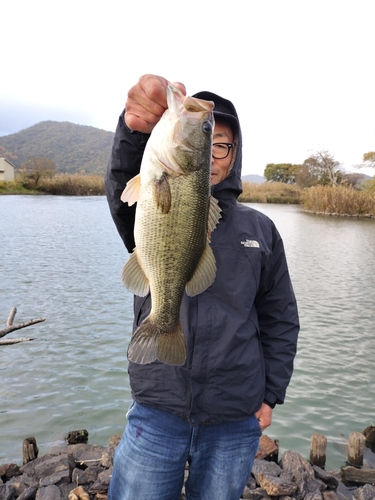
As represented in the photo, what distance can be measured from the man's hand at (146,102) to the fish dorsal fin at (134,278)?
0.65m

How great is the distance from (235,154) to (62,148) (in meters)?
190

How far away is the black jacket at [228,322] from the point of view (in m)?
2.29

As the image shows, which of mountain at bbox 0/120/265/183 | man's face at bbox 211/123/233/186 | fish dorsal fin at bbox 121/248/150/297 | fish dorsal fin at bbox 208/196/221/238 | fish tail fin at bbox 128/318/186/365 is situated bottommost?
fish tail fin at bbox 128/318/186/365

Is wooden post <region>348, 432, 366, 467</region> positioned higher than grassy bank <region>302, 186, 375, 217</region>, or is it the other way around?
grassy bank <region>302, 186, 375, 217</region>

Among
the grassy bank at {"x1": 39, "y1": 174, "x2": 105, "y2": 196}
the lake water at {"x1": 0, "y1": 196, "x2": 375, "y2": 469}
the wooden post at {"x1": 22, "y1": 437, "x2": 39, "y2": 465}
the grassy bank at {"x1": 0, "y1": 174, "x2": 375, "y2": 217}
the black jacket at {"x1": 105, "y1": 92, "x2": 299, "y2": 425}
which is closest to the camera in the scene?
the black jacket at {"x1": 105, "y1": 92, "x2": 299, "y2": 425}

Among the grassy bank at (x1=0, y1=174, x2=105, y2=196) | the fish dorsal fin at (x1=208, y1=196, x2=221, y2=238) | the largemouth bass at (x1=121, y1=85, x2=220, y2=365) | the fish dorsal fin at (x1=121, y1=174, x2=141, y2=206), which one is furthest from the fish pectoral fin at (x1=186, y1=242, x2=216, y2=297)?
the grassy bank at (x1=0, y1=174, x2=105, y2=196)

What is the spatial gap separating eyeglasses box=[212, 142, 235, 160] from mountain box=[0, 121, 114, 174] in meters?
154

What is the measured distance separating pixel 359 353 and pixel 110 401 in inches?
188

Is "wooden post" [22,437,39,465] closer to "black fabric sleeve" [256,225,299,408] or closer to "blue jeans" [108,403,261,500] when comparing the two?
"blue jeans" [108,403,261,500]

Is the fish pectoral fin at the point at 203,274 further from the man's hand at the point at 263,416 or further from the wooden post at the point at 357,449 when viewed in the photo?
the wooden post at the point at 357,449

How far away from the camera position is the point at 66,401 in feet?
19.5

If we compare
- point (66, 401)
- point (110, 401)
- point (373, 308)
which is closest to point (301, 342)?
point (373, 308)

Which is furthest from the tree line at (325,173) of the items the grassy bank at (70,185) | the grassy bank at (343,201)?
the grassy bank at (70,185)

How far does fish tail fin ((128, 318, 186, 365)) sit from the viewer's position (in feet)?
7.23
